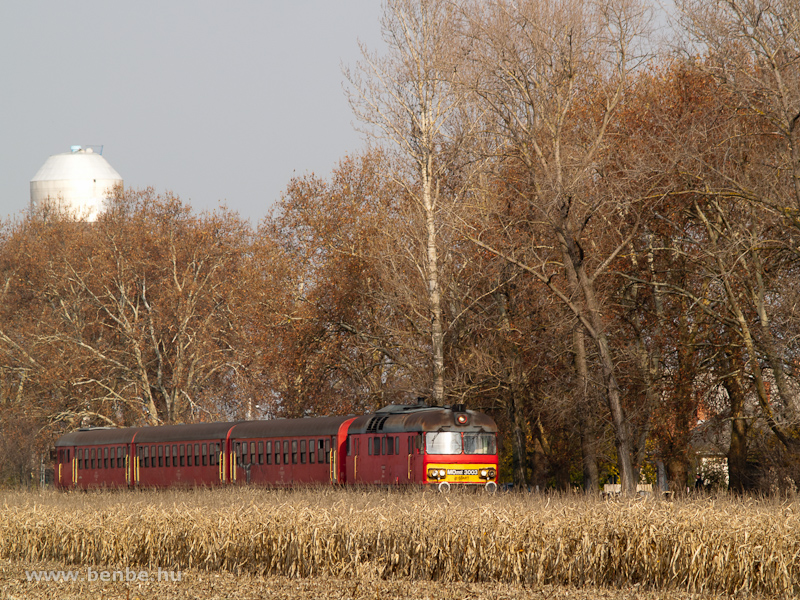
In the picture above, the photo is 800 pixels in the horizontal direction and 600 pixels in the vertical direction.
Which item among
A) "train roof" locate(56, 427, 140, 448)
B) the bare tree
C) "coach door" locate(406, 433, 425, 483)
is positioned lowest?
"coach door" locate(406, 433, 425, 483)

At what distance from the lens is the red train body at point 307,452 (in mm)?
27469

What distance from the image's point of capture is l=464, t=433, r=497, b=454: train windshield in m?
28.1

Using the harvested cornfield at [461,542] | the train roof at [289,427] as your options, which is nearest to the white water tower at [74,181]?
the train roof at [289,427]

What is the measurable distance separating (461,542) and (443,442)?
1200 centimetres

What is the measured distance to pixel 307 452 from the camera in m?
31.2

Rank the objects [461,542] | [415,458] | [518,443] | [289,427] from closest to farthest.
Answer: [461,542] < [415,458] < [289,427] < [518,443]

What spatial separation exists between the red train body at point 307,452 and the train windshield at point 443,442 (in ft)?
0.09

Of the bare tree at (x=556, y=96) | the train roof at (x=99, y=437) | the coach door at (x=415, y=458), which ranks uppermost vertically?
the bare tree at (x=556, y=96)

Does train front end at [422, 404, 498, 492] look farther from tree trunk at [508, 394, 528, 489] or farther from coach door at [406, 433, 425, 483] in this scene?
tree trunk at [508, 394, 528, 489]

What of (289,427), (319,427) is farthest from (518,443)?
(289,427)

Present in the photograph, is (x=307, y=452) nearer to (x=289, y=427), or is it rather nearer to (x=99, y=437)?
(x=289, y=427)

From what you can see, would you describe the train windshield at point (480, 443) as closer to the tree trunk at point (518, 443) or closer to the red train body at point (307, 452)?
the red train body at point (307, 452)

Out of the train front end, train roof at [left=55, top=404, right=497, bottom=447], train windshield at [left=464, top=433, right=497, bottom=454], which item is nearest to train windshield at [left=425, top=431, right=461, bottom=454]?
the train front end

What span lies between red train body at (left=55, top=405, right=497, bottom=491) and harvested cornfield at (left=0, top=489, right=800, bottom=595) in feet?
27.6
